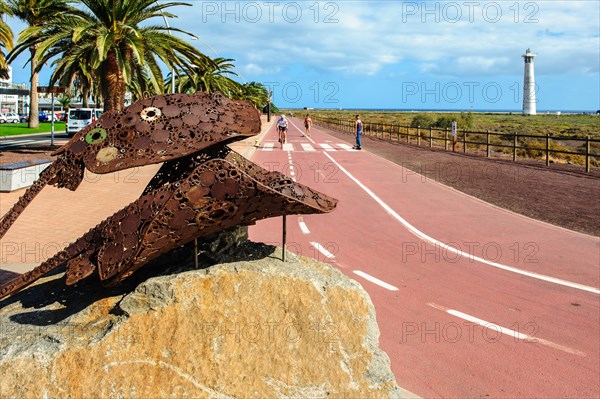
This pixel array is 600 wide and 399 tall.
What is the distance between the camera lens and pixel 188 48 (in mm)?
Answer: 20156

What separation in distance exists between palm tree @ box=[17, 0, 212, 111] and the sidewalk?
5199 millimetres

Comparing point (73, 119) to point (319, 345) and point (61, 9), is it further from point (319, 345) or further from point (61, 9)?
point (319, 345)

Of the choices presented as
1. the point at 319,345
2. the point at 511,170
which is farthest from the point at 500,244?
the point at 511,170

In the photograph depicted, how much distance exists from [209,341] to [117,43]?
18.4m

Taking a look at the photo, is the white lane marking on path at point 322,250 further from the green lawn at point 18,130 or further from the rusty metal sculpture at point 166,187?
the green lawn at point 18,130

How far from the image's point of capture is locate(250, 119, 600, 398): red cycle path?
470 centimetres

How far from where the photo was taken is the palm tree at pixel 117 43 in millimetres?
18938

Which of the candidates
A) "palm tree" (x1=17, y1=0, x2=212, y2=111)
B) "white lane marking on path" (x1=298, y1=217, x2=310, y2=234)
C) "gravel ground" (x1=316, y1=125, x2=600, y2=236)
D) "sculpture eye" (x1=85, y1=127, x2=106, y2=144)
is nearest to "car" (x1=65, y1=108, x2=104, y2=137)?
"palm tree" (x1=17, y1=0, x2=212, y2=111)

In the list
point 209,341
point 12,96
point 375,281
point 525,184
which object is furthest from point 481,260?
point 12,96

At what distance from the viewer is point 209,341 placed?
12.0ft

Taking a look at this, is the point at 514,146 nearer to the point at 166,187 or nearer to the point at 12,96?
the point at 166,187

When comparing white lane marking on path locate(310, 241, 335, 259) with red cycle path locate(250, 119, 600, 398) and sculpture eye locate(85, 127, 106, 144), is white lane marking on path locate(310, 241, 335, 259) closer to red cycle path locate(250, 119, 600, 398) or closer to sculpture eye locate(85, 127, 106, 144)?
red cycle path locate(250, 119, 600, 398)

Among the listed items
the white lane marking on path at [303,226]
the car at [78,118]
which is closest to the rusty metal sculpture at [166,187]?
the white lane marking on path at [303,226]

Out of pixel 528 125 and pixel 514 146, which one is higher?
pixel 528 125
